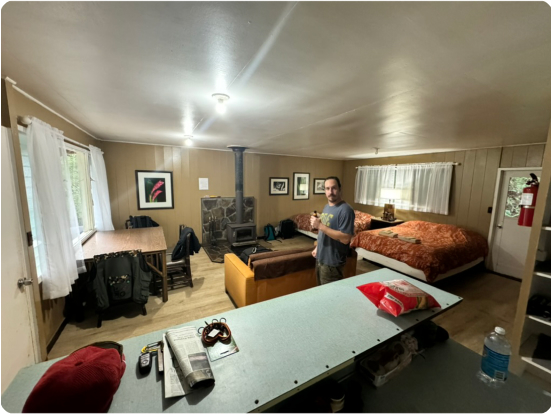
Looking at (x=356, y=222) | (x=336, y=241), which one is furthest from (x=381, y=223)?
(x=336, y=241)

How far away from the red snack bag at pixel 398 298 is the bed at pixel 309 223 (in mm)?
3966

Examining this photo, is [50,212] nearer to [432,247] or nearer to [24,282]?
[24,282]

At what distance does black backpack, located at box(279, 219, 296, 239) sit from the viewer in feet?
19.6

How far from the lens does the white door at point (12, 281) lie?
1440 mm

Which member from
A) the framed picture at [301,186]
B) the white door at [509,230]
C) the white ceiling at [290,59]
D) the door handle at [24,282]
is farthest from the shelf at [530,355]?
the framed picture at [301,186]

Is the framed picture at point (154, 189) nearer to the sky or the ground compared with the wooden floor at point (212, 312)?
nearer to the sky

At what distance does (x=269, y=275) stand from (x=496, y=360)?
186cm

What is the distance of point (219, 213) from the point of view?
5.41 m

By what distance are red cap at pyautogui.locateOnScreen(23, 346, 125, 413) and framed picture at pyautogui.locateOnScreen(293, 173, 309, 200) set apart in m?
5.88

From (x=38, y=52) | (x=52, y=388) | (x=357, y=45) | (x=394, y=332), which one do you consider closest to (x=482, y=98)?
(x=357, y=45)

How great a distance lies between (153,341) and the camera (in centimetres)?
96

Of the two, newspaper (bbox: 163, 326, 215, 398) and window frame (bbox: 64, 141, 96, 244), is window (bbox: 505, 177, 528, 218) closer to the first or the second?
newspaper (bbox: 163, 326, 215, 398)

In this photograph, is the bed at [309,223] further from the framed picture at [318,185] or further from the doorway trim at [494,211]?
the doorway trim at [494,211]

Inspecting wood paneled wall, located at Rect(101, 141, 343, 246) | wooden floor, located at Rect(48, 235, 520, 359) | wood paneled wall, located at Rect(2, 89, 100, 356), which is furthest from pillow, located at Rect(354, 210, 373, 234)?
wood paneled wall, located at Rect(2, 89, 100, 356)
